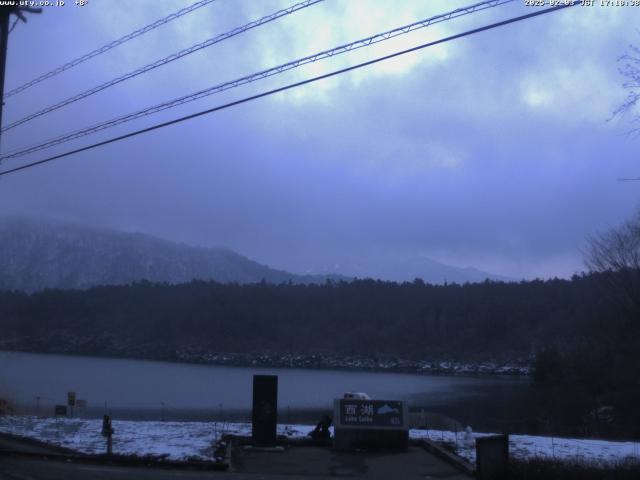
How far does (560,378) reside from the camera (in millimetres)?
66375

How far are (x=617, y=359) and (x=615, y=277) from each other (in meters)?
8.97

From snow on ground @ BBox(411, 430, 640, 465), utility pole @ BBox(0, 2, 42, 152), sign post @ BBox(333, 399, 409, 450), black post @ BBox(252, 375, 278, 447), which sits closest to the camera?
snow on ground @ BBox(411, 430, 640, 465)

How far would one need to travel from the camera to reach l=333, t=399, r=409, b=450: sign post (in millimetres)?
19953

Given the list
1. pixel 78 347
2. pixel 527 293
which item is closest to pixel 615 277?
pixel 527 293

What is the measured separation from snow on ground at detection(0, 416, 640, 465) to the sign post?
168 centimetres

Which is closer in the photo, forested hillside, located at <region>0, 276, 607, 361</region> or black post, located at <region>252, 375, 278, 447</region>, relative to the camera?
black post, located at <region>252, 375, 278, 447</region>

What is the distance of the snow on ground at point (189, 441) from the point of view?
17.9 metres

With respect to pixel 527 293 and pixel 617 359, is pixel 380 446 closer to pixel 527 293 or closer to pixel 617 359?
pixel 617 359

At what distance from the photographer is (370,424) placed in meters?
Result: 20.1

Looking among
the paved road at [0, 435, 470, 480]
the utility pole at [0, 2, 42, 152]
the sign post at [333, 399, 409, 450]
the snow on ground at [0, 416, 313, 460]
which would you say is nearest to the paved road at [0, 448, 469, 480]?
the paved road at [0, 435, 470, 480]

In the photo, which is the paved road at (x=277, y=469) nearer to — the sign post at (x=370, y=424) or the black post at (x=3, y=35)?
the sign post at (x=370, y=424)

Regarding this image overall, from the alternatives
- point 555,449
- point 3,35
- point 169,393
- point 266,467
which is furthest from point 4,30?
point 169,393

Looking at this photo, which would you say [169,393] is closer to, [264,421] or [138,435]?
[138,435]

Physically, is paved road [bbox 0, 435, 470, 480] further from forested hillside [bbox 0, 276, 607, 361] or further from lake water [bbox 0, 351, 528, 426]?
forested hillside [bbox 0, 276, 607, 361]
